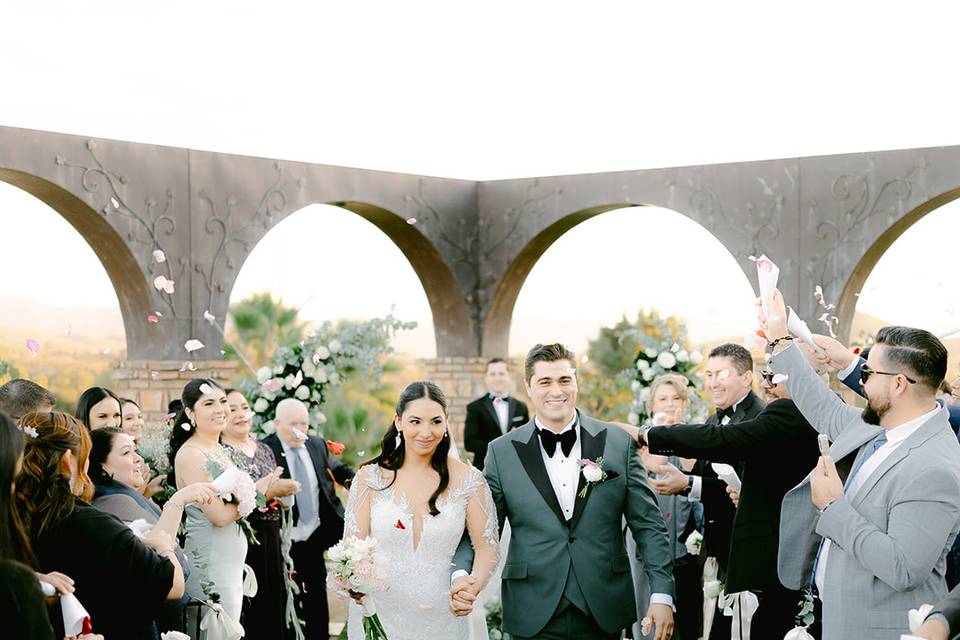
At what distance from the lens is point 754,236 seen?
9906mm

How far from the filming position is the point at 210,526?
5.78 meters

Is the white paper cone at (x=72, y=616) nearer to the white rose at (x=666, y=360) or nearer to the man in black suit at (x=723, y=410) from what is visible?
the man in black suit at (x=723, y=410)

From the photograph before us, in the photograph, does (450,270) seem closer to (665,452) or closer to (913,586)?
(665,452)

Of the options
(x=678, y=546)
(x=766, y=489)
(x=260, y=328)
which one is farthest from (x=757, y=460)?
(x=260, y=328)

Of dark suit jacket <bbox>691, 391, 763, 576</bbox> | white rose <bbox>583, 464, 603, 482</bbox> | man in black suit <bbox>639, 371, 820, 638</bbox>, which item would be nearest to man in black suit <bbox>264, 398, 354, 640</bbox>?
dark suit jacket <bbox>691, 391, 763, 576</bbox>

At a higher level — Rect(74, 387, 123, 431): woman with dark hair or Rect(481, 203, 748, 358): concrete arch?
Rect(481, 203, 748, 358): concrete arch

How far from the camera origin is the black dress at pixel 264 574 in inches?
264

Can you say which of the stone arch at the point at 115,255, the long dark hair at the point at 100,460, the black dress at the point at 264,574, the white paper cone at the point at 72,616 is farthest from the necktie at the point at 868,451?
the stone arch at the point at 115,255

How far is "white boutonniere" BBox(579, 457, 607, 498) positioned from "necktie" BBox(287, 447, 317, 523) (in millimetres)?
3274

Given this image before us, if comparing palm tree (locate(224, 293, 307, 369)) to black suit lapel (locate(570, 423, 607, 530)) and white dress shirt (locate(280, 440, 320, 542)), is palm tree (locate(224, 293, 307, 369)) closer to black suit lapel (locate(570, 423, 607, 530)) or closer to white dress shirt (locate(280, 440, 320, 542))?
white dress shirt (locate(280, 440, 320, 542))

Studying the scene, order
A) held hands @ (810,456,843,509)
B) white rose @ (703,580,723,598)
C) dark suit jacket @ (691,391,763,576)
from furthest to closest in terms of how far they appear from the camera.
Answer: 1. dark suit jacket @ (691,391,763,576)
2. white rose @ (703,580,723,598)
3. held hands @ (810,456,843,509)

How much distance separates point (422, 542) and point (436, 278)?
272 inches

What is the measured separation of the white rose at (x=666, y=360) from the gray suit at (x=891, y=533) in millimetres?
4618

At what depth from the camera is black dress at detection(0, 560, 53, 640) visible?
8.75ft
